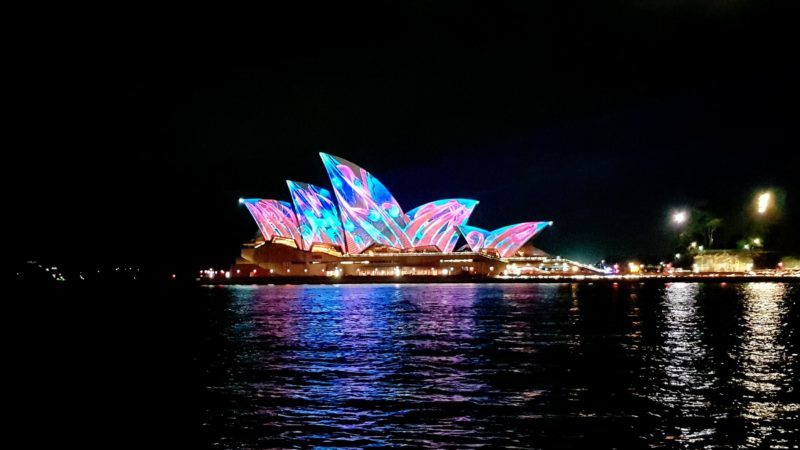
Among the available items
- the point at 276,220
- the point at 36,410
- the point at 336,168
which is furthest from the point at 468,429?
the point at 276,220

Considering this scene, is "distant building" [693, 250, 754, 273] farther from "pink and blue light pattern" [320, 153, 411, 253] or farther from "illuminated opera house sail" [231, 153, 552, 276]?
"pink and blue light pattern" [320, 153, 411, 253]

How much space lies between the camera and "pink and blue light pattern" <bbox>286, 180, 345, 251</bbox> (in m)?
88.2

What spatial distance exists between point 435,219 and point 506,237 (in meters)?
11.8

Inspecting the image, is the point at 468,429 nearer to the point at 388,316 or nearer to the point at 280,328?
the point at 280,328

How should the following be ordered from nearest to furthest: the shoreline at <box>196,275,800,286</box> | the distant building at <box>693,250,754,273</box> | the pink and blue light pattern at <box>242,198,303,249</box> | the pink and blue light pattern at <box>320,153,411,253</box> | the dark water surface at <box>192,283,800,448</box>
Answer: the dark water surface at <box>192,283,800,448</box> < the pink and blue light pattern at <box>320,153,411,253</box> < the shoreline at <box>196,275,800,286</box> < the distant building at <box>693,250,754,273</box> < the pink and blue light pattern at <box>242,198,303,249</box>

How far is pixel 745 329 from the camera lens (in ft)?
79.3

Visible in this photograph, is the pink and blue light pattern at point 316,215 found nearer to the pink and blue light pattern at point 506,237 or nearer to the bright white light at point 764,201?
the pink and blue light pattern at point 506,237

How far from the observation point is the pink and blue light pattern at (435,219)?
96.2 m

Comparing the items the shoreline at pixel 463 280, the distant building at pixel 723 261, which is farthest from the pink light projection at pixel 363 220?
the distant building at pixel 723 261

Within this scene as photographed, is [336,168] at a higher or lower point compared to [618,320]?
higher

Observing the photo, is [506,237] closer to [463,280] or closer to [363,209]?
[463,280]

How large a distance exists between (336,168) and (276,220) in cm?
2065

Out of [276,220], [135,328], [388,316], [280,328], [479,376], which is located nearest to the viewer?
[479,376]

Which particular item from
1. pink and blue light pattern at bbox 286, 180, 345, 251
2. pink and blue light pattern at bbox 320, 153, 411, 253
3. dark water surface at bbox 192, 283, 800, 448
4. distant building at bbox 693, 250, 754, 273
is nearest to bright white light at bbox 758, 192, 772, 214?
distant building at bbox 693, 250, 754, 273
